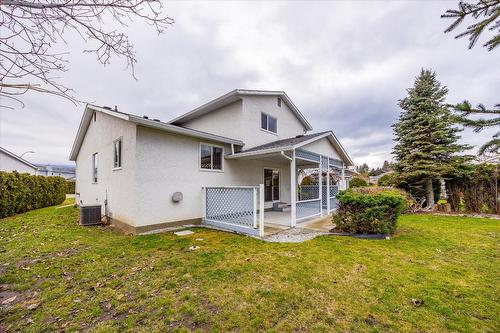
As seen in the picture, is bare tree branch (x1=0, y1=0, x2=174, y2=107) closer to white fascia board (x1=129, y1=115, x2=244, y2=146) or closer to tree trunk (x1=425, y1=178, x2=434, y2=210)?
white fascia board (x1=129, y1=115, x2=244, y2=146)

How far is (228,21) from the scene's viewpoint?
694cm

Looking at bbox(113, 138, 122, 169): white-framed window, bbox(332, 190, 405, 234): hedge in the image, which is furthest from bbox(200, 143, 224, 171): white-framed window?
bbox(332, 190, 405, 234): hedge

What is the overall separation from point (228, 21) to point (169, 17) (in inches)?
206

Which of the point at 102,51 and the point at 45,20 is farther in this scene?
the point at 102,51

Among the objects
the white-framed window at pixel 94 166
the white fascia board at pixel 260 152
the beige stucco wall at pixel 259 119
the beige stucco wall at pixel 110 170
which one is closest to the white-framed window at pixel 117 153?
the beige stucco wall at pixel 110 170

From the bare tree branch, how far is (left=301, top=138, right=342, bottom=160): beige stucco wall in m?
7.47

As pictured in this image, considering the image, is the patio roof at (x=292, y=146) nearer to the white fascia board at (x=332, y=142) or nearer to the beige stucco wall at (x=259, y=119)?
the white fascia board at (x=332, y=142)

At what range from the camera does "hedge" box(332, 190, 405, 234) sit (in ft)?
22.0

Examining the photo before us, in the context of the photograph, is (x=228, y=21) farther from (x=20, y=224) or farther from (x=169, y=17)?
(x=20, y=224)

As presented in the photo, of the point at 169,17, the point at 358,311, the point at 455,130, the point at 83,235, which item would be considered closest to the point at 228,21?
the point at 169,17

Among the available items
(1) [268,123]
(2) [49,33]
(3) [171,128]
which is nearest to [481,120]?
(2) [49,33]

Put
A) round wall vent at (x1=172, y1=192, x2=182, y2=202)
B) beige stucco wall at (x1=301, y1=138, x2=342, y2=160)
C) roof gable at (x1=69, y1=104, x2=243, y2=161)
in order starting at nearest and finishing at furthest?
roof gable at (x1=69, y1=104, x2=243, y2=161)
round wall vent at (x1=172, y1=192, x2=182, y2=202)
beige stucco wall at (x1=301, y1=138, x2=342, y2=160)

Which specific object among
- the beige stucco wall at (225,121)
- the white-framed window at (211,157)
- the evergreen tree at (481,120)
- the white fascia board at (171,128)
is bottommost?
the evergreen tree at (481,120)

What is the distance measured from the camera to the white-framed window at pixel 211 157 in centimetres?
910
